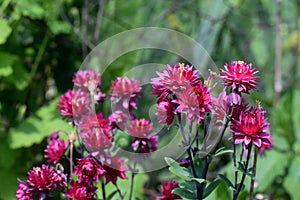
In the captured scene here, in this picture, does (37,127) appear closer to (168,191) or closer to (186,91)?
(168,191)

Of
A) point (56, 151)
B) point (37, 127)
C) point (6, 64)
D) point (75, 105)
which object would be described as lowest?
point (56, 151)

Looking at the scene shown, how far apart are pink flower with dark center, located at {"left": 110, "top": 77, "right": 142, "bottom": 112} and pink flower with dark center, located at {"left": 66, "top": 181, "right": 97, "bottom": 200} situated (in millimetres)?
214

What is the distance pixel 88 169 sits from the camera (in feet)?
3.85

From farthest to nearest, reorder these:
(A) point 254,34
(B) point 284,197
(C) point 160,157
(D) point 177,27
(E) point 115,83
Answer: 1. (A) point 254,34
2. (D) point 177,27
3. (B) point 284,197
4. (C) point 160,157
5. (E) point 115,83

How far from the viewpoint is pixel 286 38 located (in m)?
3.17

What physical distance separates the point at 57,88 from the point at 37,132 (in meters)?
0.36

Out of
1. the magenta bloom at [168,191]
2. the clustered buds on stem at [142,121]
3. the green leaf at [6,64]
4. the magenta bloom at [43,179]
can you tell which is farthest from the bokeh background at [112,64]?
the magenta bloom at [43,179]

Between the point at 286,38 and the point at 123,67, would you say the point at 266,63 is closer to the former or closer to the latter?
the point at 286,38

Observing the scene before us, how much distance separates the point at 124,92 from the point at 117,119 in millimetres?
67

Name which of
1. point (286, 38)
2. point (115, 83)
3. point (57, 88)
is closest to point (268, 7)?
point (286, 38)

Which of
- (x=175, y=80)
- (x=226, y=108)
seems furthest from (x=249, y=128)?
(x=175, y=80)

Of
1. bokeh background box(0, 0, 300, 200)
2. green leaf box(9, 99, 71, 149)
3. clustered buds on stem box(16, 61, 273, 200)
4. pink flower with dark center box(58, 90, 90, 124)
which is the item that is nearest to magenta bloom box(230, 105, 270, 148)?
clustered buds on stem box(16, 61, 273, 200)

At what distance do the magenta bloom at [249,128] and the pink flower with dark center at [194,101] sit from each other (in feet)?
0.22

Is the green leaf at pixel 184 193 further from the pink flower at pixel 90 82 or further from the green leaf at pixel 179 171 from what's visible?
the pink flower at pixel 90 82
